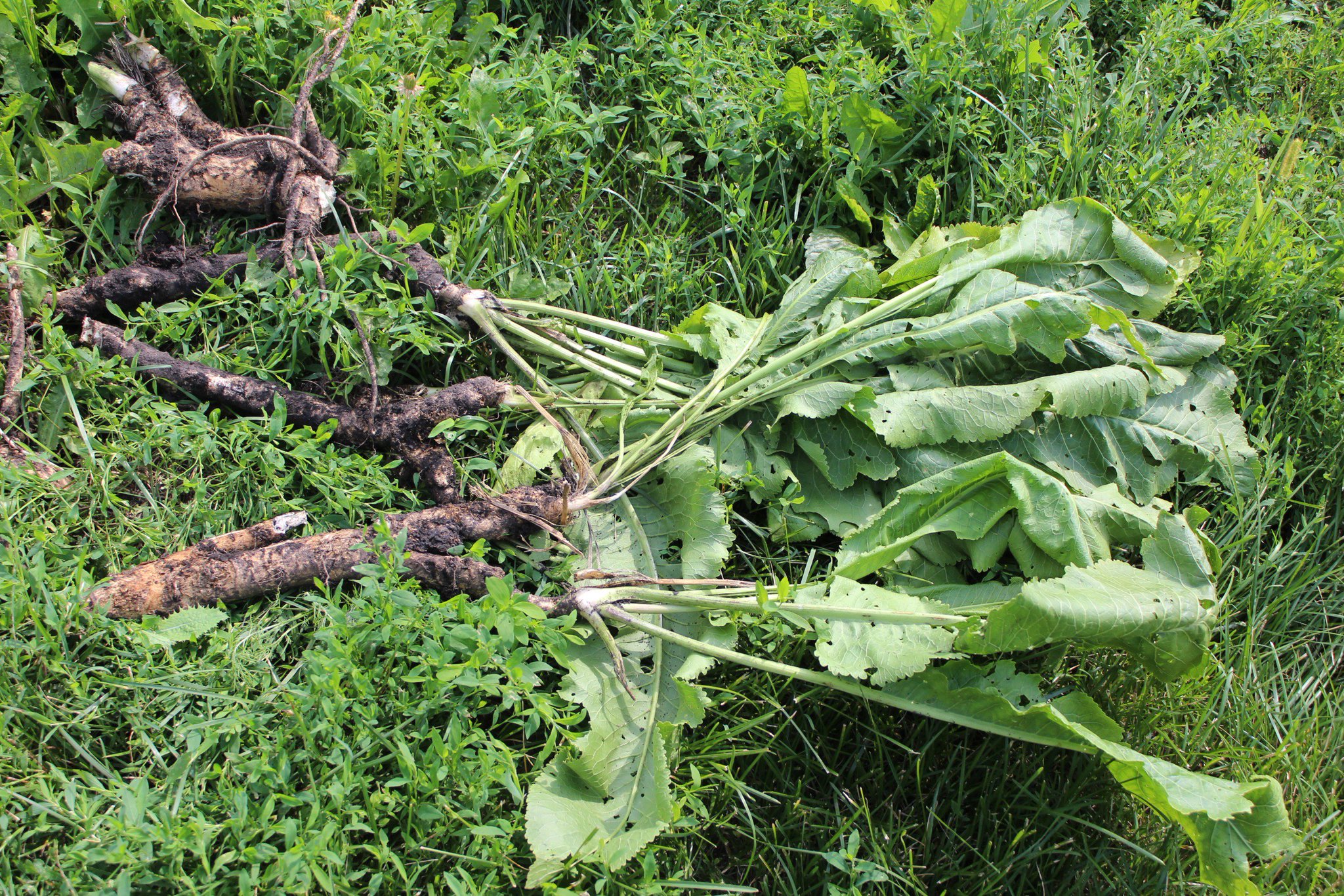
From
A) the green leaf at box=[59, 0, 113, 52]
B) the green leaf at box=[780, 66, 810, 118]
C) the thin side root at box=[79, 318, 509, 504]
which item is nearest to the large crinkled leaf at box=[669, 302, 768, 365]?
the thin side root at box=[79, 318, 509, 504]

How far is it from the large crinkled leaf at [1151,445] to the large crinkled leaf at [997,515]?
0.58 ft

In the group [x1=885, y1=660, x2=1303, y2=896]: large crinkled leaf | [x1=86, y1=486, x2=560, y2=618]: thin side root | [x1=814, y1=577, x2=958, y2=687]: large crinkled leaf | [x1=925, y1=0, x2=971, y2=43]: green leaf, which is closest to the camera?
[x1=885, y1=660, x2=1303, y2=896]: large crinkled leaf

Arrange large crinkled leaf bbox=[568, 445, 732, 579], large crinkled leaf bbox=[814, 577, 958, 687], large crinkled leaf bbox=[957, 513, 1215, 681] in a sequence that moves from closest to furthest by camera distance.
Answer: large crinkled leaf bbox=[957, 513, 1215, 681]
large crinkled leaf bbox=[814, 577, 958, 687]
large crinkled leaf bbox=[568, 445, 732, 579]

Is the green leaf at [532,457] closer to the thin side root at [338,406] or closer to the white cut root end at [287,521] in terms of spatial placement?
the thin side root at [338,406]

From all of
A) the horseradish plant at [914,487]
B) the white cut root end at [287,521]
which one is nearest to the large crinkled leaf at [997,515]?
the horseradish plant at [914,487]

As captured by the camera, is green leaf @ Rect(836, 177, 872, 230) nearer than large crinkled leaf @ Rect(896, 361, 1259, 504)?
No

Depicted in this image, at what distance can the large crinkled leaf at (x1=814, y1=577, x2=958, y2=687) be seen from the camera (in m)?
2.21

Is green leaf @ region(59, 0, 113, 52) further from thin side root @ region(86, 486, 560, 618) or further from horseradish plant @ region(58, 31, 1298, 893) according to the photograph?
thin side root @ region(86, 486, 560, 618)

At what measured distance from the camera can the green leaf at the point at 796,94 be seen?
10.6 ft

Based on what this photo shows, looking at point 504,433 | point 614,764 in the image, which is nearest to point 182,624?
point 504,433

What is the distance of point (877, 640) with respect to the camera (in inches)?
89.3

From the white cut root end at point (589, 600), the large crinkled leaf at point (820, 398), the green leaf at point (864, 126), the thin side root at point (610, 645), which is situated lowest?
the thin side root at point (610, 645)

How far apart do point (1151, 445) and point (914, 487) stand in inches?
33.1

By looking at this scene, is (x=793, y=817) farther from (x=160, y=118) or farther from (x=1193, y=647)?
(x=160, y=118)
